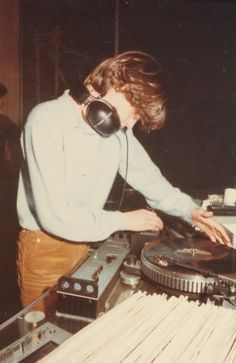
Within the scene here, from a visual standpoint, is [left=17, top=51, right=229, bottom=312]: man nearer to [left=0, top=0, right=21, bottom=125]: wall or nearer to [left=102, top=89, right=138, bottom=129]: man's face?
[left=102, top=89, right=138, bottom=129]: man's face

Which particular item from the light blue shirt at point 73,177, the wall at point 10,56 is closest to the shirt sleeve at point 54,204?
the light blue shirt at point 73,177

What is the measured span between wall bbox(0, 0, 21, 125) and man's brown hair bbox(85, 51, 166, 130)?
3.17 metres

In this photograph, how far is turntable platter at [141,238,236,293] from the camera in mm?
1232

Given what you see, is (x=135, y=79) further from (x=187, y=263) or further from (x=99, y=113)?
(x=187, y=263)

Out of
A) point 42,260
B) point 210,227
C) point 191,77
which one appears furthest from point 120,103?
point 191,77

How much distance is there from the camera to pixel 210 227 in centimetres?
178

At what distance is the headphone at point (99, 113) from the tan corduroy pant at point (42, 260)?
63cm

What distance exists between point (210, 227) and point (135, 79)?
81cm

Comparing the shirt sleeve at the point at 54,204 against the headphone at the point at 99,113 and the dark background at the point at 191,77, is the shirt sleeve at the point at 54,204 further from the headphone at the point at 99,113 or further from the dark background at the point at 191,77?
the dark background at the point at 191,77

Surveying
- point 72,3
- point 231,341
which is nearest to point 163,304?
point 231,341

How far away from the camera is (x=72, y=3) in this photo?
14.3ft

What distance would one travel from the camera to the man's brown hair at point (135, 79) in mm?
1873

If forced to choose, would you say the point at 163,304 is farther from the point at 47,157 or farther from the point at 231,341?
the point at 47,157

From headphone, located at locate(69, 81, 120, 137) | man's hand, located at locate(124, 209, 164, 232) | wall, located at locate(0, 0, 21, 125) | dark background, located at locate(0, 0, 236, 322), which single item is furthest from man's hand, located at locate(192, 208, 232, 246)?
wall, located at locate(0, 0, 21, 125)
